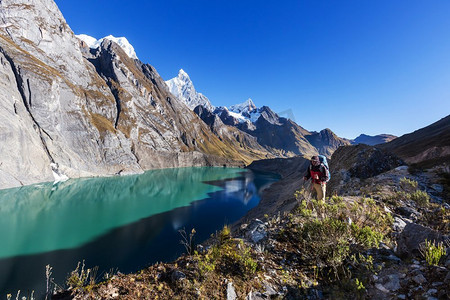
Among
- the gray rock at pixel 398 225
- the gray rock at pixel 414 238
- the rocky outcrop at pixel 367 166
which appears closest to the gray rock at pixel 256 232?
the gray rock at pixel 414 238

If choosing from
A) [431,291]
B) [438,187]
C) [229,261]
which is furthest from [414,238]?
[438,187]

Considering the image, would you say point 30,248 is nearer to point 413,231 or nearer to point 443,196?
point 413,231

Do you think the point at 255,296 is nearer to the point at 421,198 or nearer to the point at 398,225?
the point at 398,225

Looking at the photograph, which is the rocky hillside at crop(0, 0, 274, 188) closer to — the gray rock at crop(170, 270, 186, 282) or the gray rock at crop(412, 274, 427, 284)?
the gray rock at crop(170, 270, 186, 282)

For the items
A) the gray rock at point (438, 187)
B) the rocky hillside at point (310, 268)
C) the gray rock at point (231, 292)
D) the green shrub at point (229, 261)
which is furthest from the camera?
the gray rock at point (438, 187)

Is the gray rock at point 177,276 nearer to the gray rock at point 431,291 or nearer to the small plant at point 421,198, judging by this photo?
the gray rock at point 431,291

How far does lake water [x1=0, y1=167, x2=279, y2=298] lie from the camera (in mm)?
19141

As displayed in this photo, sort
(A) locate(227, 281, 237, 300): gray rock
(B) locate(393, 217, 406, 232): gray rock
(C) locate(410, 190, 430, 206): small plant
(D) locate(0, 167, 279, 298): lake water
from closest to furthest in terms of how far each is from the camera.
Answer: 1. (A) locate(227, 281, 237, 300): gray rock
2. (B) locate(393, 217, 406, 232): gray rock
3. (C) locate(410, 190, 430, 206): small plant
4. (D) locate(0, 167, 279, 298): lake water

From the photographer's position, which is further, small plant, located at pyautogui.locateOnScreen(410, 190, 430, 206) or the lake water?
the lake water

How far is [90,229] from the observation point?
28.5 metres

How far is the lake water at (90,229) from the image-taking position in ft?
62.8

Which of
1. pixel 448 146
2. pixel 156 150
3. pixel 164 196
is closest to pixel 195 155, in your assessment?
pixel 156 150

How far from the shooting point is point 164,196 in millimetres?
53656

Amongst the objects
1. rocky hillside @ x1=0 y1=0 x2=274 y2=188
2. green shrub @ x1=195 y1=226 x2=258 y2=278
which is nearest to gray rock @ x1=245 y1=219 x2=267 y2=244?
green shrub @ x1=195 y1=226 x2=258 y2=278
